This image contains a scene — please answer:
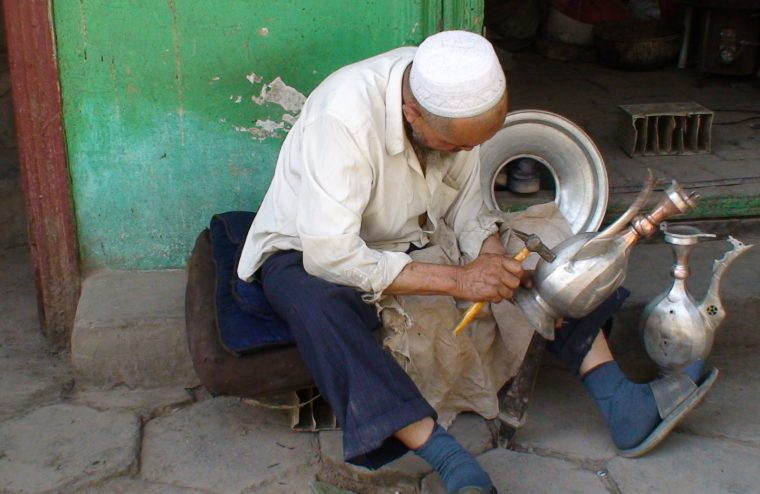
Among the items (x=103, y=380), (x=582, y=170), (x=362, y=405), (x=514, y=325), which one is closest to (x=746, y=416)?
(x=514, y=325)

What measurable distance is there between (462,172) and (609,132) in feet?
6.61

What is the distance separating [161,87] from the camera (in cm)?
334

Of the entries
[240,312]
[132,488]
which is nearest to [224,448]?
[132,488]

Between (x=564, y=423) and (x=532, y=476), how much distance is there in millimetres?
319

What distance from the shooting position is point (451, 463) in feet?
8.61

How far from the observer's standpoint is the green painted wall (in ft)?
10.7

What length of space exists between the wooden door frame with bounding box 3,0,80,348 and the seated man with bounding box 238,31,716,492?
0.93 m

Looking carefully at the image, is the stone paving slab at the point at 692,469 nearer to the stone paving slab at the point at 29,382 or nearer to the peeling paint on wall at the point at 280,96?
the peeling paint on wall at the point at 280,96

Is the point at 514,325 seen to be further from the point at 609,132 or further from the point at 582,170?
the point at 609,132

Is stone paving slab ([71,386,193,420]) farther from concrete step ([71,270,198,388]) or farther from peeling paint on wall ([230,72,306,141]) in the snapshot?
peeling paint on wall ([230,72,306,141])

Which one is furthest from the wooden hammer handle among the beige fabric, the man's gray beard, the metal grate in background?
the metal grate in background

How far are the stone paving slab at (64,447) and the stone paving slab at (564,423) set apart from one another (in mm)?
1171

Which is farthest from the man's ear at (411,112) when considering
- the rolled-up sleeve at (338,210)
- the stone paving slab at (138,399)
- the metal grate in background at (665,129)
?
the metal grate in background at (665,129)

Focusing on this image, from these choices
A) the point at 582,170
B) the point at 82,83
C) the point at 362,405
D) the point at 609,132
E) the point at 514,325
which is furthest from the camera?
the point at 609,132
